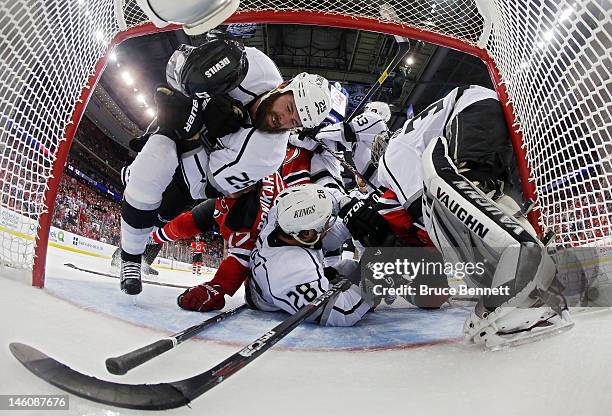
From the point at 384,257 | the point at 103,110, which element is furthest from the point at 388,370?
the point at 103,110

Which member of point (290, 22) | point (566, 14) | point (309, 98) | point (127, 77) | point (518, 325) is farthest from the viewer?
point (127, 77)

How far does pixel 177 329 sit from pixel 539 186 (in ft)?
4.44

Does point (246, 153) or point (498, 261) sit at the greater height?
point (498, 261)

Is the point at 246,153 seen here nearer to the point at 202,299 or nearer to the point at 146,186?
the point at 146,186

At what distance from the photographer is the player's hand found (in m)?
1.50

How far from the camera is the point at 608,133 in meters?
1.20

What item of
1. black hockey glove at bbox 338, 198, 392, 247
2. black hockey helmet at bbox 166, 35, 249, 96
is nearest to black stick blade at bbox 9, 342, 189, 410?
black hockey helmet at bbox 166, 35, 249, 96

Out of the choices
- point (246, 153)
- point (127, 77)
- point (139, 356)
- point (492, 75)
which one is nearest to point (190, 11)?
point (139, 356)

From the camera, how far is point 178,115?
1.50 meters

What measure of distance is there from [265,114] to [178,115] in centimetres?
31

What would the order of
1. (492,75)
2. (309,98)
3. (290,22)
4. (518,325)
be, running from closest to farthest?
(518,325)
(309,98)
(492,75)
(290,22)

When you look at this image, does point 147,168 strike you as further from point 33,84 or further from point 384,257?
point 384,257

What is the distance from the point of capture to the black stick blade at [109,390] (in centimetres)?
62

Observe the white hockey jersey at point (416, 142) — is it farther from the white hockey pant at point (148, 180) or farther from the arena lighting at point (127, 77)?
the arena lighting at point (127, 77)
